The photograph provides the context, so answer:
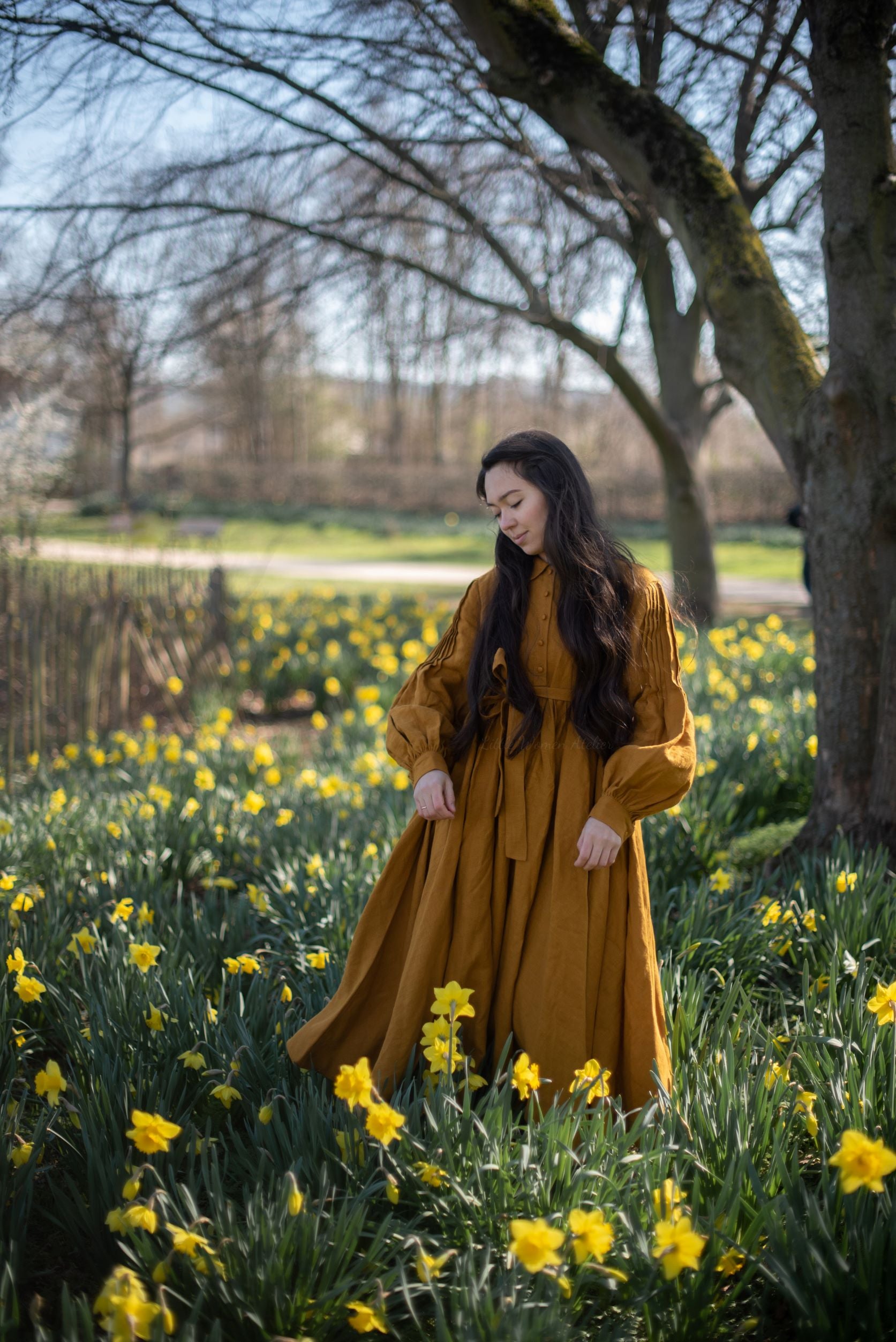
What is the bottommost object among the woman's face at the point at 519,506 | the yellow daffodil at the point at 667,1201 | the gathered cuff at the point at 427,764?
the yellow daffodil at the point at 667,1201

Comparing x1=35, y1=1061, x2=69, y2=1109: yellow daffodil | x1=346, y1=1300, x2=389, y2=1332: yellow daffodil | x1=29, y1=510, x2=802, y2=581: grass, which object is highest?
x1=29, y1=510, x2=802, y2=581: grass

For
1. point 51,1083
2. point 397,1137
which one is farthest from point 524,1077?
point 51,1083

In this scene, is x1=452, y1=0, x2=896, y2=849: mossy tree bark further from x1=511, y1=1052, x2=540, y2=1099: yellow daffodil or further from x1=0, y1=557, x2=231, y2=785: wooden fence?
x1=0, y1=557, x2=231, y2=785: wooden fence

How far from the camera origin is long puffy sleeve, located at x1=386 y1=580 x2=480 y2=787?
2.19 meters

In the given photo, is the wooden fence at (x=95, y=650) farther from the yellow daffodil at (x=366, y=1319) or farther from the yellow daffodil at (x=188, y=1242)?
the yellow daffodil at (x=366, y=1319)

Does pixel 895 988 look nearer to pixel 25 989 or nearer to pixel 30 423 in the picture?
pixel 25 989

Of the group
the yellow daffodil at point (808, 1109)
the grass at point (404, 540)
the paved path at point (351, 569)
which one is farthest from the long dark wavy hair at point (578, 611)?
the grass at point (404, 540)

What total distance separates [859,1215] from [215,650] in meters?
6.04

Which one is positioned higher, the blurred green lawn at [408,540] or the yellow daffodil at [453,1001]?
the blurred green lawn at [408,540]

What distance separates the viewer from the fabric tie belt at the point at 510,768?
6.95 feet

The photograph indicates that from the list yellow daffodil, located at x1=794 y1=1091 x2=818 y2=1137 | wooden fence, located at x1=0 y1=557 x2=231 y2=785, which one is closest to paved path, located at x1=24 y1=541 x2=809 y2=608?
wooden fence, located at x1=0 y1=557 x2=231 y2=785

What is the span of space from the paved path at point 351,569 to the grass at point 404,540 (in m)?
0.31

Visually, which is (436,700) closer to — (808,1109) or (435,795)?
(435,795)

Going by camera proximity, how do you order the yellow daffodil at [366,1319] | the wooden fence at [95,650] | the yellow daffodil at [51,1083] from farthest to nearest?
1. the wooden fence at [95,650]
2. the yellow daffodil at [51,1083]
3. the yellow daffodil at [366,1319]
